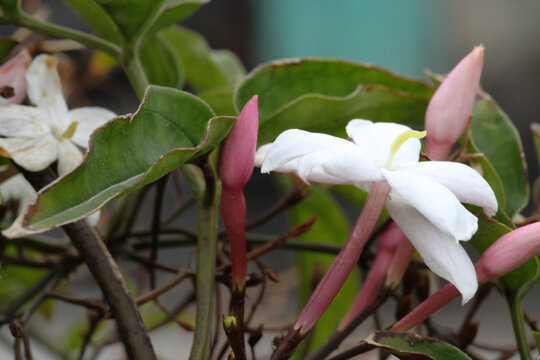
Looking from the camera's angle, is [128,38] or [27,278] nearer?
[128,38]

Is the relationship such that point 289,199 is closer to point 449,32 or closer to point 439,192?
point 439,192

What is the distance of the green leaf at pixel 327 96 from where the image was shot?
0.28 metres

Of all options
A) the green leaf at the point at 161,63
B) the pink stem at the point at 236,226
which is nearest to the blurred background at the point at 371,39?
the green leaf at the point at 161,63

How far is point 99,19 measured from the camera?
298mm

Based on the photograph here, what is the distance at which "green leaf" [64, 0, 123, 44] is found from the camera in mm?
291

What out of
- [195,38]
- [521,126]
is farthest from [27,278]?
[521,126]

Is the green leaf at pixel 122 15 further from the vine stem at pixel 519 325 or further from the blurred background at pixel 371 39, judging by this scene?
the blurred background at pixel 371 39

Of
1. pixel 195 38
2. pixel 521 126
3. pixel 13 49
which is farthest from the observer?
pixel 521 126

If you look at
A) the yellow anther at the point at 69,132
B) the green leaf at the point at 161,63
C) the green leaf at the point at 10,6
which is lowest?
the green leaf at the point at 161,63

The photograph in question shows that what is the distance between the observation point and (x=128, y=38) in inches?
11.5

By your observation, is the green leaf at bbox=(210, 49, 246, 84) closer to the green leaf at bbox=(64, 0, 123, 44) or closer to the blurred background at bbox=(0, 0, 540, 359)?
the green leaf at bbox=(64, 0, 123, 44)

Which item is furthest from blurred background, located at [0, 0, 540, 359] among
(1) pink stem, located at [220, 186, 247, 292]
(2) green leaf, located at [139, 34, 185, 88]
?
(1) pink stem, located at [220, 186, 247, 292]

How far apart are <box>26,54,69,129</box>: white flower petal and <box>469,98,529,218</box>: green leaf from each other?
18 cm

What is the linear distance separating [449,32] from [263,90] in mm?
2103
